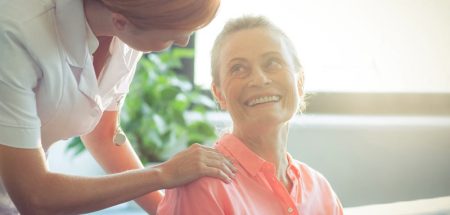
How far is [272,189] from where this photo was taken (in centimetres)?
139

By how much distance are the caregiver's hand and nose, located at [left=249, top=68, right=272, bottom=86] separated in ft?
0.65

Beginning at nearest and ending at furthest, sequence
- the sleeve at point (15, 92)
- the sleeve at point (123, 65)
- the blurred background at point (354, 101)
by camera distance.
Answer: the sleeve at point (15, 92) → the sleeve at point (123, 65) → the blurred background at point (354, 101)

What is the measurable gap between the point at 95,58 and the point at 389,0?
1.66 metres

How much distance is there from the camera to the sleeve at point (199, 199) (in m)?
1.27

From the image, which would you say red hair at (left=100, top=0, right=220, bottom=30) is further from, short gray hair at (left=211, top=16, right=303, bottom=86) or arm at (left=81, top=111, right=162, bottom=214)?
arm at (left=81, top=111, right=162, bottom=214)

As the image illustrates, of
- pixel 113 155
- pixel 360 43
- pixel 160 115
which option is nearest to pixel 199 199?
pixel 113 155

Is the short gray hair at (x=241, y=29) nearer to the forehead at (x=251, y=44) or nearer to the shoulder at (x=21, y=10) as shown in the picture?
the forehead at (x=251, y=44)

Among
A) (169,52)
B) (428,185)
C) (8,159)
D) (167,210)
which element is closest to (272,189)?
(167,210)

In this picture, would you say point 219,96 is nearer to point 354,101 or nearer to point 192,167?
point 192,167

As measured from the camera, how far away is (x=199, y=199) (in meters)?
1.28

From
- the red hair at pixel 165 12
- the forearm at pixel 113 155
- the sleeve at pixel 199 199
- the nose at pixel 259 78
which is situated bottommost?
the forearm at pixel 113 155

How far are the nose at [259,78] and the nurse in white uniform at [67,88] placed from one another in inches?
7.6

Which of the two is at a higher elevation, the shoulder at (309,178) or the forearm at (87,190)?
the forearm at (87,190)

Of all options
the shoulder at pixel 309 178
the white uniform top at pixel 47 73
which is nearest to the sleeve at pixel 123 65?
the white uniform top at pixel 47 73
